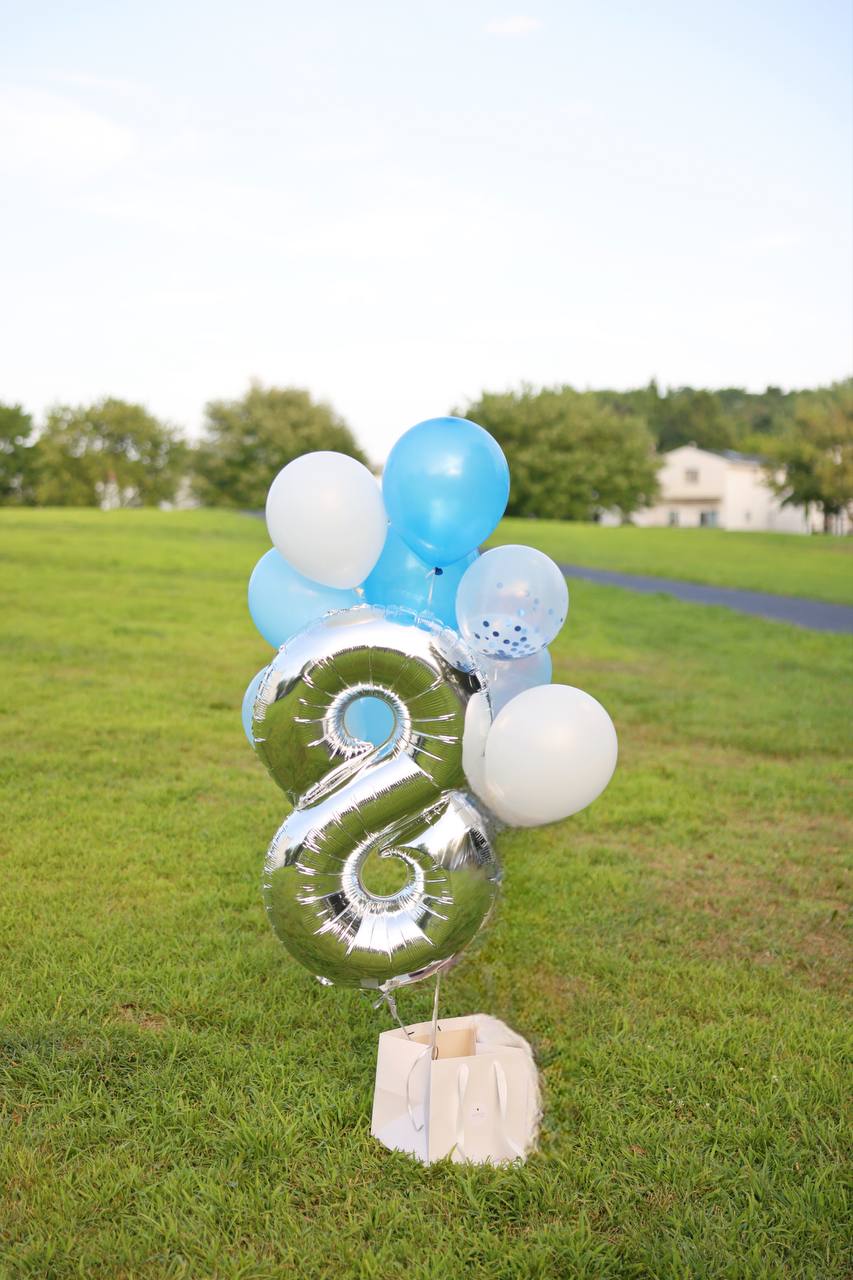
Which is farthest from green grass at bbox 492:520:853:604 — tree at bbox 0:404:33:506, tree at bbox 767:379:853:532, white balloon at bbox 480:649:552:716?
tree at bbox 0:404:33:506

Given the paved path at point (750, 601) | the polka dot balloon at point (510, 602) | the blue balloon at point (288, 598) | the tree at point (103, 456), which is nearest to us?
the polka dot balloon at point (510, 602)

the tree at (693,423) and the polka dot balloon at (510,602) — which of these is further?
the tree at (693,423)

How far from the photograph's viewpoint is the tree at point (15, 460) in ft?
181

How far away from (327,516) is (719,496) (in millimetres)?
55465

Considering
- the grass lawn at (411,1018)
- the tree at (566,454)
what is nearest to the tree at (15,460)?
the tree at (566,454)

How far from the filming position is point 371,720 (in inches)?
120

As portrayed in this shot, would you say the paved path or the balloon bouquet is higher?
the balloon bouquet

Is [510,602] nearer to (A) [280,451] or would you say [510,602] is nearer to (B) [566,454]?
(B) [566,454]

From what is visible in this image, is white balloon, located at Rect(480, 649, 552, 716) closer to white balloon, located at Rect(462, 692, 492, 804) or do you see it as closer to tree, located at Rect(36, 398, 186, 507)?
white balloon, located at Rect(462, 692, 492, 804)

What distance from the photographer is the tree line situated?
45125mm

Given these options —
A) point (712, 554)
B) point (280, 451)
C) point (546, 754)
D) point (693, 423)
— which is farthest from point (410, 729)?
point (693, 423)

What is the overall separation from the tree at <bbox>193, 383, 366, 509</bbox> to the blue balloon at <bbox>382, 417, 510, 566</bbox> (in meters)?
46.1

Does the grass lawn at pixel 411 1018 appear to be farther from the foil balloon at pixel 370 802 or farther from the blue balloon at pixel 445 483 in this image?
the blue balloon at pixel 445 483

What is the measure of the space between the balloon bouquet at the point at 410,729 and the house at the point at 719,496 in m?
52.6
